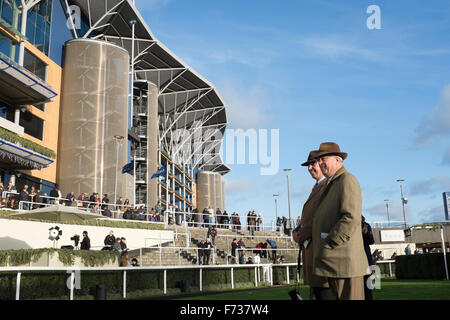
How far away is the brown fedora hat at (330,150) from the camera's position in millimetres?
4902

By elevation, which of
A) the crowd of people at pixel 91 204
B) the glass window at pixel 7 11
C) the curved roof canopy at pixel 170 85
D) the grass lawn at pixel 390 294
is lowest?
the grass lawn at pixel 390 294

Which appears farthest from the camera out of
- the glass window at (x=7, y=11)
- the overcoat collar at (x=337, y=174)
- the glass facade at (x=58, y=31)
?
the glass facade at (x=58, y=31)

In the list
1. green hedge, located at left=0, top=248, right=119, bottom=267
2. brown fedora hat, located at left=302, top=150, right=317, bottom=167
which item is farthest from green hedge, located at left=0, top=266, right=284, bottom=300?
brown fedora hat, located at left=302, top=150, right=317, bottom=167

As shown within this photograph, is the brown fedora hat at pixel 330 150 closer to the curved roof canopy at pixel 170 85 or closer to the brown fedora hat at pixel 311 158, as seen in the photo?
the brown fedora hat at pixel 311 158

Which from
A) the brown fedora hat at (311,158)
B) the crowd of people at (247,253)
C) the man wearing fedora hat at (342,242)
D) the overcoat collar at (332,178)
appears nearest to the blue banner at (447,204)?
the crowd of people at (247,253)

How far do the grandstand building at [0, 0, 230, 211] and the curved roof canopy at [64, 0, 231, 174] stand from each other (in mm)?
153

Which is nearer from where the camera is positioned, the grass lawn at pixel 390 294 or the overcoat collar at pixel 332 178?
the overcoat collar at pixel 332 178

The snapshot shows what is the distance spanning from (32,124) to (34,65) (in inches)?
170

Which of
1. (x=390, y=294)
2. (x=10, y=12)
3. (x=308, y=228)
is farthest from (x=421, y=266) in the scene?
(x=10, y=12)

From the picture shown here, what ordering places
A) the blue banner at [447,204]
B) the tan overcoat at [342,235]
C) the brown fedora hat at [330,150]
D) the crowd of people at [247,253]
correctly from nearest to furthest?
1. the tan overcoat at [342,235]
2. the brown fedora hat at [330,150]
3. the crowd of people at [247,253]
4. the blue banner at [447,204]

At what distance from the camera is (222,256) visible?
2747 centimetres

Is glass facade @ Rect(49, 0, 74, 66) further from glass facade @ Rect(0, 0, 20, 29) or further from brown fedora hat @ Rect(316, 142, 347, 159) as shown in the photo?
brown fedora hat @ Rect(316, 142, 347, 159)

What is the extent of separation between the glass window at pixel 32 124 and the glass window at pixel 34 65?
127 inches

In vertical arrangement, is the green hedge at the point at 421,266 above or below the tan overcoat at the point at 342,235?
below
